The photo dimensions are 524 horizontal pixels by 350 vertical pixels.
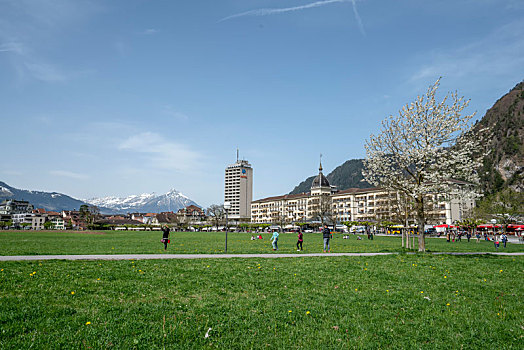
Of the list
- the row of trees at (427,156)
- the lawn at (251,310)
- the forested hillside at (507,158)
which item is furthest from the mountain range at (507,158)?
the lawn at (251,310)

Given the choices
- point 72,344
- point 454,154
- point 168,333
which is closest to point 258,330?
point 168,333

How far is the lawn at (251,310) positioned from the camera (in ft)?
20.9

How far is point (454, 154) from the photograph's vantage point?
82.7 feet

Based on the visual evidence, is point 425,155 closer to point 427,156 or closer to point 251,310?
point 427,156

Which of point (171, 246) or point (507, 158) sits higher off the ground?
point (507, 158)

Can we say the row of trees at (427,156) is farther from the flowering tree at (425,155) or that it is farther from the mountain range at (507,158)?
the mountain range at (507,158)

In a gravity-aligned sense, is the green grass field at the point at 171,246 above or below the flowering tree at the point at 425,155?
below

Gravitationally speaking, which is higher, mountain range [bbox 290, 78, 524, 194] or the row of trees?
mountain range [bbox 290, 78, 524, 194]

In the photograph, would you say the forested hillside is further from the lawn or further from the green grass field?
the lawn

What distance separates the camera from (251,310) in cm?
813

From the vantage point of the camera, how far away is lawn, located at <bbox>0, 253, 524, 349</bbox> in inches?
251

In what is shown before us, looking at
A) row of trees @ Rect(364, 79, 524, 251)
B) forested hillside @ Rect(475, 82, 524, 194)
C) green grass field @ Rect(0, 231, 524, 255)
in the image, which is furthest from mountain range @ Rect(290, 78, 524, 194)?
row of trees @ Rect(364, 79, 524, 251)

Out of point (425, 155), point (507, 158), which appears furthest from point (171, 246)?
point (507, 158)

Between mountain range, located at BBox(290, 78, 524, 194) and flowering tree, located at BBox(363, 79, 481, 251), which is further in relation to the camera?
mountain range, located at BBox(290, 78, 524, 194)
